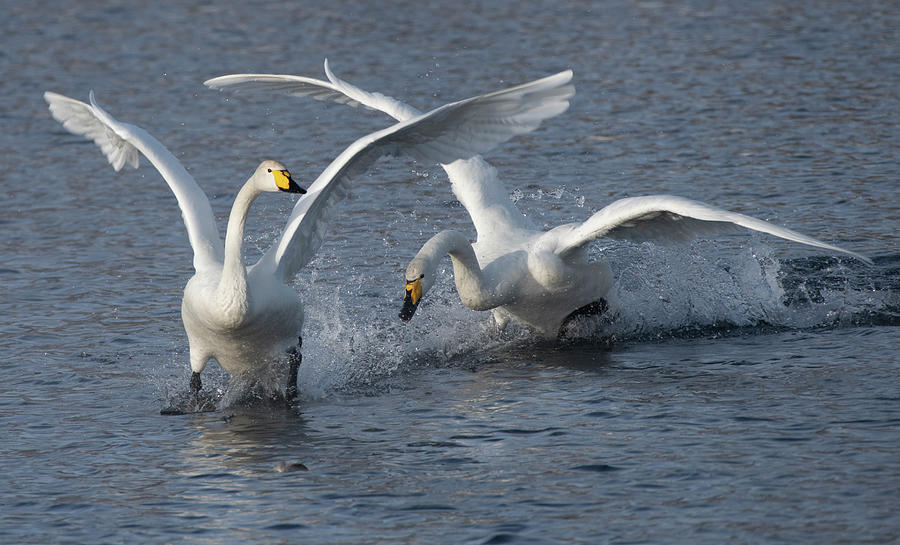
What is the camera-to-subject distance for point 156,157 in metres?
9.84

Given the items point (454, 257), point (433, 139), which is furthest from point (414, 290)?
point (433, 139)

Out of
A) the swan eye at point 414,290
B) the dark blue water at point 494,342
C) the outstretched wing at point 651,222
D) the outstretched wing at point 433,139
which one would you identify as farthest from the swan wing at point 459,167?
the outstretched wing at point 433,139

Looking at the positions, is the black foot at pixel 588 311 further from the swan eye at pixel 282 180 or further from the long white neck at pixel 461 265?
the swan eye at pixel 282 180

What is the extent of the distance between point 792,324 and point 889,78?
31.0 ft

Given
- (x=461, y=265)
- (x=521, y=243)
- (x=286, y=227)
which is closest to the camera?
(x=286, y=227)

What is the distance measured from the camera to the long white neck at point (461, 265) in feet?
31.4

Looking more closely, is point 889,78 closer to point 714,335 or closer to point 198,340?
point 714,335

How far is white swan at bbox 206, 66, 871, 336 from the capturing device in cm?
948

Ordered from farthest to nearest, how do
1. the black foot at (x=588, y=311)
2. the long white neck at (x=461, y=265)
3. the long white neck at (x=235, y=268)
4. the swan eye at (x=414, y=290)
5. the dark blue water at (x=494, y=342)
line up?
the black foot at (x=588, y=311), the long white neck at (x=461, y=265), the swan eye at (x=414, y=290), the long white neck at (x=235, y=268), the dark blue water at (x=494, y=342)

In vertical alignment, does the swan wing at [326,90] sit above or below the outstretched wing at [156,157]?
above

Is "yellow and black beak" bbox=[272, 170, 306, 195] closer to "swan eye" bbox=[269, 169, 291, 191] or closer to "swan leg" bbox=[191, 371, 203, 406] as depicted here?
"swan eye" bbox=[269, 169, 291, 191]

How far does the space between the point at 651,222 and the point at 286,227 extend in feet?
8.52

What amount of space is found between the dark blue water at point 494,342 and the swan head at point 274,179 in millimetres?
1530

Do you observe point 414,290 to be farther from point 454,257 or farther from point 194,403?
point 194,403
